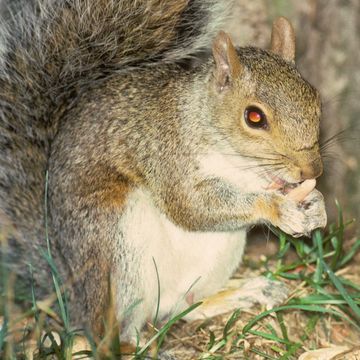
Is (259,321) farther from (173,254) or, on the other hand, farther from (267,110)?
(267,110)

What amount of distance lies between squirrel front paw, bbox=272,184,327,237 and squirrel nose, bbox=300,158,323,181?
0.84 ft

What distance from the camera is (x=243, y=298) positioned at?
3.67 metres

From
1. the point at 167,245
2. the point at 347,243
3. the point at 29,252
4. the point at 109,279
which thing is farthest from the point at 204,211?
the point at 347,243

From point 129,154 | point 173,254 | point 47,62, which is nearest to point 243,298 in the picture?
point 173,254

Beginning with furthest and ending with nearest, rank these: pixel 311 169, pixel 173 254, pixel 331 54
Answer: pixel 331 54 < pixel 173 254 < pixel 311 169

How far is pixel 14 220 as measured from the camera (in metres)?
3.38

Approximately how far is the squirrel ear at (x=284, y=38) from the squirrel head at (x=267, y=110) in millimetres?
90

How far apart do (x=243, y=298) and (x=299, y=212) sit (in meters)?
0.61

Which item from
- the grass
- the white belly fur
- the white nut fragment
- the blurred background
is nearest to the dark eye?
the white nut fragment

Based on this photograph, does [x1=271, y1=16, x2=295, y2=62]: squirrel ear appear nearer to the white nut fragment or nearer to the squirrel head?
the squirrel head

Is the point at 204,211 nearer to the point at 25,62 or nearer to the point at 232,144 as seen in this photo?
the point at 232,144

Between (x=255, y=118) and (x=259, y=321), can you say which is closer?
(x=255, y=118)

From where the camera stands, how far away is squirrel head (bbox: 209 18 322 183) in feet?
9.62

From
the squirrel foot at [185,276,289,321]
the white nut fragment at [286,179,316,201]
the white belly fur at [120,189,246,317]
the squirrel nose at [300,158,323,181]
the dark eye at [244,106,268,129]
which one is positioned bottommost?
the squirrel foot at [185,276,289,321]
